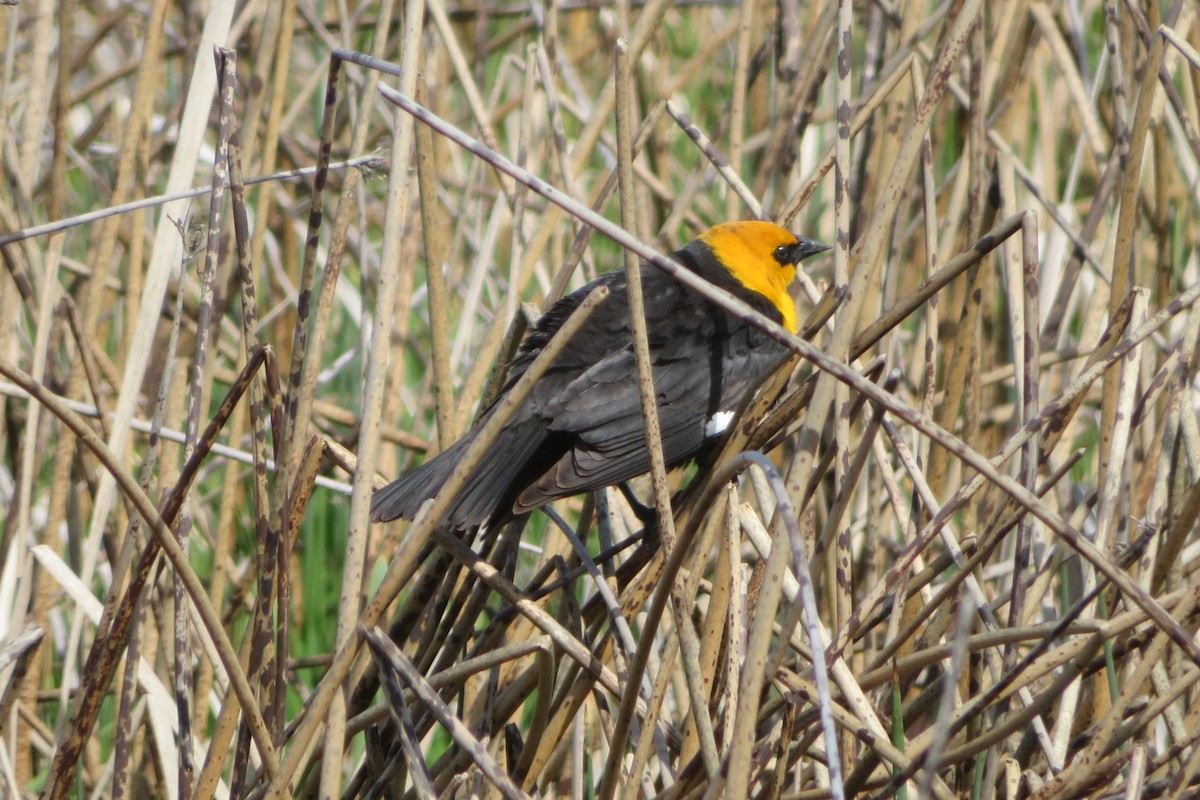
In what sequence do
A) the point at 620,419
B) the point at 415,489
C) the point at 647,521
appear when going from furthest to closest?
the point at 647,521 → the point at 620,419 → the point at 415,489

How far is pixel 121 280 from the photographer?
10.3ft

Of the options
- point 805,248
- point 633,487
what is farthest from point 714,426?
point 805,248

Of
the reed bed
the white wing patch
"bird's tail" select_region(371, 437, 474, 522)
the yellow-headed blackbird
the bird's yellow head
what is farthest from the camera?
the bird's yellow head

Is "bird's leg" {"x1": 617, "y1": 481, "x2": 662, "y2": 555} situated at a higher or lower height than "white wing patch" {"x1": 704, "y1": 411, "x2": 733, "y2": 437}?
lower

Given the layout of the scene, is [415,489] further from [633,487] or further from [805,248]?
[805,248]

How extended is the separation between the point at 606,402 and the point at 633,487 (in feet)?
2.53

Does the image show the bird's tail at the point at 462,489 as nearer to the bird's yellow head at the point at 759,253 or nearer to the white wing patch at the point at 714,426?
the white wing patch at the point at 714,426

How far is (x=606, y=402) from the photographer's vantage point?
2.17m

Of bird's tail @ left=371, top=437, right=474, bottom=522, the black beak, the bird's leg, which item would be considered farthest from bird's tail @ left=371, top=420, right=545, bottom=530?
the black beak

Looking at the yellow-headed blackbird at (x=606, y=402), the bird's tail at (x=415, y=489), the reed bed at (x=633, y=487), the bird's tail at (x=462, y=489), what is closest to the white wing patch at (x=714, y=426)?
the yellow-headed blackbird at (x=606, y=402)

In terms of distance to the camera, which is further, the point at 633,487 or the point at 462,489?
the point at 633,487

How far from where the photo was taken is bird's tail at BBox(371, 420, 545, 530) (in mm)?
1790

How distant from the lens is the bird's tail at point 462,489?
179 cm

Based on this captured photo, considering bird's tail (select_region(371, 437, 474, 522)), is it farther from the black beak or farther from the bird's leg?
the black beak
